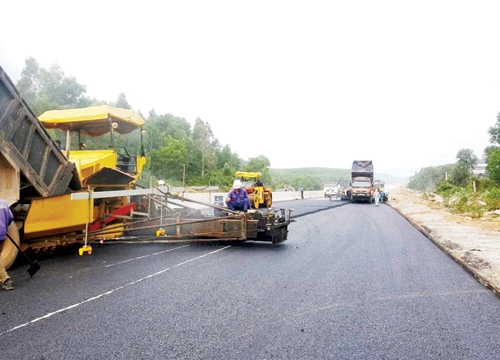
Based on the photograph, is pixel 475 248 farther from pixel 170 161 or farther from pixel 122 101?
pixel 122 101

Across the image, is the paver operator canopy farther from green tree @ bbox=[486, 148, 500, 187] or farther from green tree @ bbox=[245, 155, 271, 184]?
green tree @ bbox=[245, 155, 271, 184]

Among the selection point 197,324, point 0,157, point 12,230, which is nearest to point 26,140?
point 0,157

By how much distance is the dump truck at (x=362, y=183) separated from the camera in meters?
35.1

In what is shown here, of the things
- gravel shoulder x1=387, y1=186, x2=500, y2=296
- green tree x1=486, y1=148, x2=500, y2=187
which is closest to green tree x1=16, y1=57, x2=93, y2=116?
green tree x1=486, y1=148, x2=500, y2=187

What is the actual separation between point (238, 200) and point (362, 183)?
2775 cm

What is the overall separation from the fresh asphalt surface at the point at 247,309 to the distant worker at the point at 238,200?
6.39 ft

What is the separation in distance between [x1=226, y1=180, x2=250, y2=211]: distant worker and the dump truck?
2667 cm

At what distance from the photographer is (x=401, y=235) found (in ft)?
40.0

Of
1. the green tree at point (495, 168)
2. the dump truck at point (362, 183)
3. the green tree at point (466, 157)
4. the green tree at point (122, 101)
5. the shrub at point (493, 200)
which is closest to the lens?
the shrub at point (493, 200)

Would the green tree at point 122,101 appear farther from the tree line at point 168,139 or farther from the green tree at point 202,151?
the green tree at point 202,151

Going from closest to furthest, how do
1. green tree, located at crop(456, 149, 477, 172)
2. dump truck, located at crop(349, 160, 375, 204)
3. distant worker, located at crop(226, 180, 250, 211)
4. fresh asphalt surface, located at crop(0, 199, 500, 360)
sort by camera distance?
fresh asphalt surface, located at crop(0, 199, 500, 360) < distant worker, located at crop(226, 180, 250, 211) < dump truck, located at crop(349, 160, 375, 204) < green tree, located at crop(456, 149, 477, 172)

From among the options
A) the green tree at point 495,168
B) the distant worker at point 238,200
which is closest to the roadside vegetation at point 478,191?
the green tree at point 495,168

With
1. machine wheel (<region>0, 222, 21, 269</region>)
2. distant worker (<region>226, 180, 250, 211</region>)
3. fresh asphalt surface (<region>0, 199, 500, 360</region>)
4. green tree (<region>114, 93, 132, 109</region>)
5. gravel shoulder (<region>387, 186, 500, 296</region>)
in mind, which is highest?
green tree (<region>114, 93, 132, 109</region>)

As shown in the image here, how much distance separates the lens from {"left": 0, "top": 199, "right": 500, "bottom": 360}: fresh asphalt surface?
145 inches
